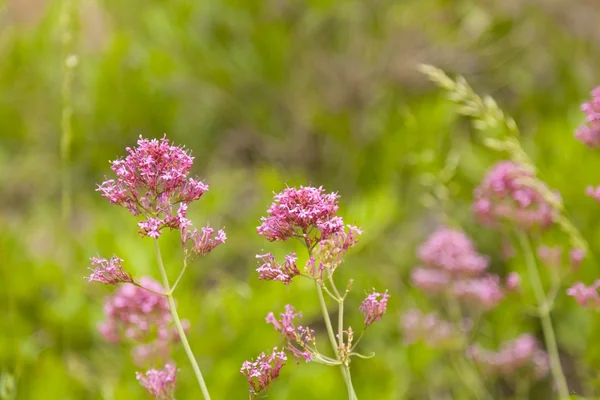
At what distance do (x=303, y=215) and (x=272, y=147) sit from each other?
8.15 feet

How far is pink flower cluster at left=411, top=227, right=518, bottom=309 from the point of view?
4.86 ft

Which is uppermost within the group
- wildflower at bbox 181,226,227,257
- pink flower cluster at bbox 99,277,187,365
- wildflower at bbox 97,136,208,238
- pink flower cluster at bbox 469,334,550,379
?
pink flower cluster at bbox 469,334,550,379

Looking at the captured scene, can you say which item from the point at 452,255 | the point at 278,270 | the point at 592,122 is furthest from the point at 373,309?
the point at 452,255

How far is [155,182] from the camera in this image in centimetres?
78

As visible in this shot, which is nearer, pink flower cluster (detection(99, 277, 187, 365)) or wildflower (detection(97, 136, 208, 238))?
wildflower (detection(97, 136, 208, 238))

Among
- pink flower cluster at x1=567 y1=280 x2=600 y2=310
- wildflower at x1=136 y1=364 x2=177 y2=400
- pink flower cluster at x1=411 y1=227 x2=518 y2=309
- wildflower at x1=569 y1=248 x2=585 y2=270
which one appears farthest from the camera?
pink flower cluster at x1=411 y1=227 x2=518 y2=309

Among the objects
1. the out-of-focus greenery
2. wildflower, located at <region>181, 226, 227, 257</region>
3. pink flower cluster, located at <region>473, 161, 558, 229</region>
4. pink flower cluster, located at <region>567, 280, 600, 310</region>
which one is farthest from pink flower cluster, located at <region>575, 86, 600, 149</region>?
the out-of-focus greenery

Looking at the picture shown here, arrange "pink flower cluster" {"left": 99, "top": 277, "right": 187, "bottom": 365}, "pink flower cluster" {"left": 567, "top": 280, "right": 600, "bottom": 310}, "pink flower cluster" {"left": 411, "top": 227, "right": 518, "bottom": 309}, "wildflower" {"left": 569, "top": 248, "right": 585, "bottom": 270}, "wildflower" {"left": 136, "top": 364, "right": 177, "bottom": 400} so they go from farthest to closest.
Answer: "pink flower cluster" {"left": 411, "top": 227, "right": 518, "bottom": 309}, "wildflower" {"left": 569, "top": 248, "right": 585, "bottom": 270}, "pink flower cluster" {"left": 99, "top": 277, "right": 187, "bottom": 365}, "pink flower cluster" {"left": 567, "top": 280, "right": 600, "bottom": 310}, "wildflower" {"left": 136, "top": 364, "right": 177, "bottom": 400}

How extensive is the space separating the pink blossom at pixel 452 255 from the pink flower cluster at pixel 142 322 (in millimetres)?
553

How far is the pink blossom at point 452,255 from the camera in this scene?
4.98 ft

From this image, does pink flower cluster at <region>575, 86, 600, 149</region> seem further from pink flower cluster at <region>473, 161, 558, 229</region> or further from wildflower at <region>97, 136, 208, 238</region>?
wildflower at <region>97, 136, 208, 238</region>

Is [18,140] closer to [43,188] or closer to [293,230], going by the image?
[43,188]

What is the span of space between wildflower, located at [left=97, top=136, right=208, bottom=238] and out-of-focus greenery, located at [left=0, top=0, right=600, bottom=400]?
0.66 metres

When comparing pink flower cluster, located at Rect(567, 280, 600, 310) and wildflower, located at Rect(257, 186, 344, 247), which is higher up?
pink flower cluster, located at Rect(567, 280, 600, 310)
